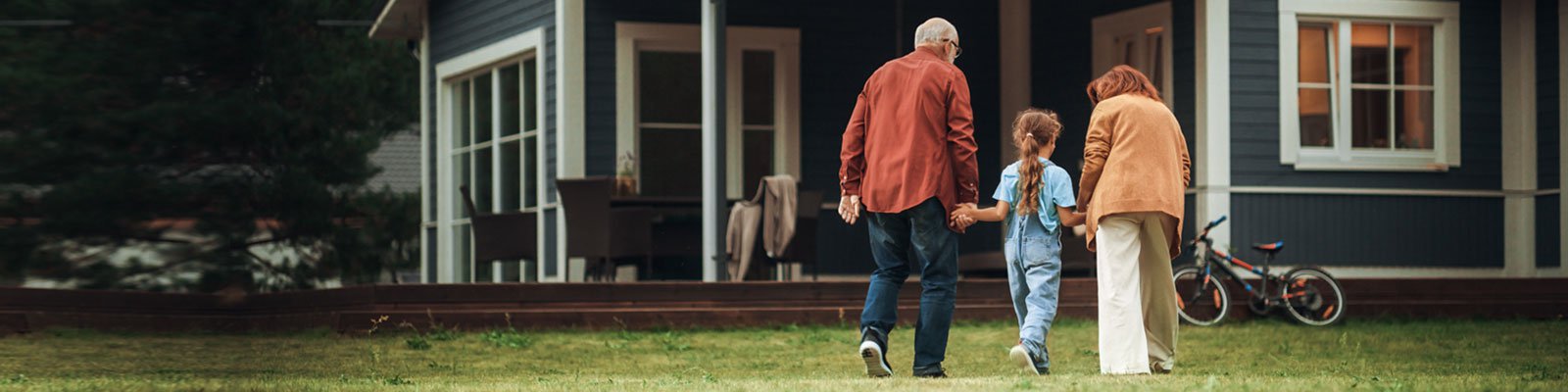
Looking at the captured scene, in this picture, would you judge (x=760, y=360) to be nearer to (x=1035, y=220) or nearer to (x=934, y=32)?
(x=1035, y=220)

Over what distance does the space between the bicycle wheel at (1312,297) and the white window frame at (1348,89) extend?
1507 mm

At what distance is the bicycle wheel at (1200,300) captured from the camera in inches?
403

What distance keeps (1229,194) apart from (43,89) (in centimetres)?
1087

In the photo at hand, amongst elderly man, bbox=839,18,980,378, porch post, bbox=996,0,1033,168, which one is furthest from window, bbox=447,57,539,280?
elderly man, bbox=839,18,980,378

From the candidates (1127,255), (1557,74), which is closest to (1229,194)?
(1557,74)

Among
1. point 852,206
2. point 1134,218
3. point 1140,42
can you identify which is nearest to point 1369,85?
point 1140,42

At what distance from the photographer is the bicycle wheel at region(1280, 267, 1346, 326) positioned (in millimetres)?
10297

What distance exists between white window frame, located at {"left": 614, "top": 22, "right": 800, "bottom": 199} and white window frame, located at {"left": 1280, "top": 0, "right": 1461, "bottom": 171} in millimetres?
3642

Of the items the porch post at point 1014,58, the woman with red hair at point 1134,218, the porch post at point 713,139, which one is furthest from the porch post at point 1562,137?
the woman with red hair at point 1134,218

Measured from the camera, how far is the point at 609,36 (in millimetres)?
12414

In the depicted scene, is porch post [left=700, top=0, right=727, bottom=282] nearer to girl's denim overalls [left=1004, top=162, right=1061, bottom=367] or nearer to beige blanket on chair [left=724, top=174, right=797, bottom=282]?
beige blanket on chair [left=724, top=174, right=797, bottom=282]

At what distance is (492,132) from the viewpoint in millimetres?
13852

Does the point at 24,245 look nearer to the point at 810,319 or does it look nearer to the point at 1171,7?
the point at 810,319

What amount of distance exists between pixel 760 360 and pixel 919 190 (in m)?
2.72
